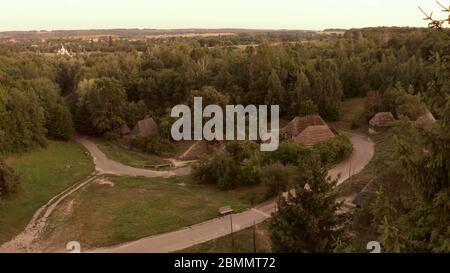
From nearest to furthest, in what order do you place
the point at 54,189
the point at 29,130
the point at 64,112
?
1. the point at 54,189
2. the point at 29,130
3. the point at 64,112

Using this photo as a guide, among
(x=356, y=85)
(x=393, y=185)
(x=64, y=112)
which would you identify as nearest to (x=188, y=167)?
(x=64, y=112)

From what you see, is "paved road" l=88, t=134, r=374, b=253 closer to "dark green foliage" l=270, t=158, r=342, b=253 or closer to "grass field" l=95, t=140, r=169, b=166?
"dark green foliage" l=270, t=158, r=342, b=253

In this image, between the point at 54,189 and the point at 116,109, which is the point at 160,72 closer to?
the point at 116,109

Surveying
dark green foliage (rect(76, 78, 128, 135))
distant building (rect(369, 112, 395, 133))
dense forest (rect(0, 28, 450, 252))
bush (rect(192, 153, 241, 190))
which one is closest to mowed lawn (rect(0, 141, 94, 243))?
dense forest (rect(0, 28, 450, 252))

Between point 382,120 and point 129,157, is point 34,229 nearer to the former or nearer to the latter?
point 129,157

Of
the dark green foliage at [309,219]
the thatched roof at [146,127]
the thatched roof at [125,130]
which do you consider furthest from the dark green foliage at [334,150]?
the thatched roof at [125,130]

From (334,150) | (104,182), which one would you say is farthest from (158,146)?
(334,150)
